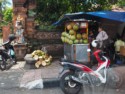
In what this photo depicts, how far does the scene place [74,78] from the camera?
755 centimetres

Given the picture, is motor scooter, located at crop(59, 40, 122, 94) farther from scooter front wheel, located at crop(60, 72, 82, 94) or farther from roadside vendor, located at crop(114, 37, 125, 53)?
roadside vendor, located at crop(114, 37, 125, 53)

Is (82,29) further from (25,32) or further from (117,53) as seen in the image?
(25,32)

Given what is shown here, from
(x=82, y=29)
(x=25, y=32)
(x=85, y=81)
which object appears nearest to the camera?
(x=85, y=81)


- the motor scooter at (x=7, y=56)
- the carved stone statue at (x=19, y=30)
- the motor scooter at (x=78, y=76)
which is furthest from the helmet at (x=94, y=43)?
the carved stone statue at (x=19, y=30)

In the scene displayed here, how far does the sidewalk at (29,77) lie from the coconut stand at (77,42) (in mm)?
797

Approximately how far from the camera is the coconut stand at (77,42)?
32.5ft

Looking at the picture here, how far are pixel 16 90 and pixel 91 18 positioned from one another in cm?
363

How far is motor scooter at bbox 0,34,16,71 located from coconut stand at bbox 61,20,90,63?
2.24m

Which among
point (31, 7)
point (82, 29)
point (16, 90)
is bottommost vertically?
point (16, 90)

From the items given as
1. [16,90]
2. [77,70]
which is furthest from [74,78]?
[16,90]

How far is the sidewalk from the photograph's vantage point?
875 centimetres

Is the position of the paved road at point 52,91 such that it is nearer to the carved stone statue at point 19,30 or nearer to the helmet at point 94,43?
the helmet at point 94,43

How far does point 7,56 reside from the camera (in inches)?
438

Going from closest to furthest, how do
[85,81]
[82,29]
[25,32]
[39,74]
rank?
[85,81], [39,74], [82,29], [25,32]
